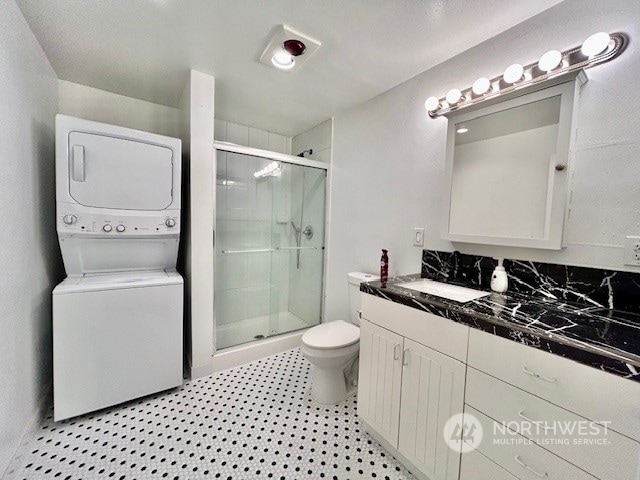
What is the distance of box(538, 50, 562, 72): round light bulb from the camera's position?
112 centimetres

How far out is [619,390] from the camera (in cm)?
70

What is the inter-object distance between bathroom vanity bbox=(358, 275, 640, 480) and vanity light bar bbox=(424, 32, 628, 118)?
3.45ft

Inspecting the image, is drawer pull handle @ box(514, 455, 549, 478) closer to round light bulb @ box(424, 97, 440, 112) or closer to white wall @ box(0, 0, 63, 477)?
round light bulb @ box(424, 97, 440, 112)

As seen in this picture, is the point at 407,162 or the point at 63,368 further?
the point at 407,162

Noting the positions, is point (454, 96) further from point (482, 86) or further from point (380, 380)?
point (380, 380)

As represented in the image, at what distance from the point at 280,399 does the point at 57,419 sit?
1.26 meters

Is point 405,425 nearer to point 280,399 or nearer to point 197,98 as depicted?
point 280,399

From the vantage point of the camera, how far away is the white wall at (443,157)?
1.07 meters

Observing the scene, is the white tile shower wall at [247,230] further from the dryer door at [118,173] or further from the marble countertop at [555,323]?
the marble countertop at [555,323]

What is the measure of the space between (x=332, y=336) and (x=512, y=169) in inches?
58.2

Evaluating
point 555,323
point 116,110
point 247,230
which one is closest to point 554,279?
point 555,323

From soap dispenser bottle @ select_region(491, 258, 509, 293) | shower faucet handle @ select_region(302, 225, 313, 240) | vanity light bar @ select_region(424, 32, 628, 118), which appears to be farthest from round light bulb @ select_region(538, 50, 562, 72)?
shower faucet handle @ select_region(302, 225, 313, 240)

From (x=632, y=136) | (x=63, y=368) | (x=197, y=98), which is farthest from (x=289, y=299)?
(x=632, y=136)

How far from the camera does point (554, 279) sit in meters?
1.23
